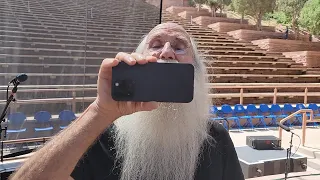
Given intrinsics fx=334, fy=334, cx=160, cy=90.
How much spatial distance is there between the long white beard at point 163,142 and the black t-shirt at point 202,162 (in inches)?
1.2

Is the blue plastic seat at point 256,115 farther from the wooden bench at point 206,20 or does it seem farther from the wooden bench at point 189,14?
the wooden bench at point 189,14

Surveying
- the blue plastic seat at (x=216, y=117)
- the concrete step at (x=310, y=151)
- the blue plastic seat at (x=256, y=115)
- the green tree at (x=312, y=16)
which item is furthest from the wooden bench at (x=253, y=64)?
the concrete step at (x=310, y=151)

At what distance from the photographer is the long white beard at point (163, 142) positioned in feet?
3.84

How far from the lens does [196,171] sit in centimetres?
117

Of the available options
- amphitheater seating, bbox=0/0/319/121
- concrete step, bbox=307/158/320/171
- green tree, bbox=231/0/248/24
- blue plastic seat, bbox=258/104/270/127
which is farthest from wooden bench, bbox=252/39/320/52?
amphitheater seating, bbox=0/0/319/121

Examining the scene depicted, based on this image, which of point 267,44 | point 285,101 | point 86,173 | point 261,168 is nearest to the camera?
point 86,173

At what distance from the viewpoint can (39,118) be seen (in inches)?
206

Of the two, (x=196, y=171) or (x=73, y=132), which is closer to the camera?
(x=73, y=132)

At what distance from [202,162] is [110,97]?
1.65 feet

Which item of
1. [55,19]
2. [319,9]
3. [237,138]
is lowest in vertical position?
[237,138]

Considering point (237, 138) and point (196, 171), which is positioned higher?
point (196, 171)

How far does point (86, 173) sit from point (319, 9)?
14.4m

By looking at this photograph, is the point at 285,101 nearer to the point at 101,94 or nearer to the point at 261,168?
the point at 261,168

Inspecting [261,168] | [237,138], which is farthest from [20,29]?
[237,138]
